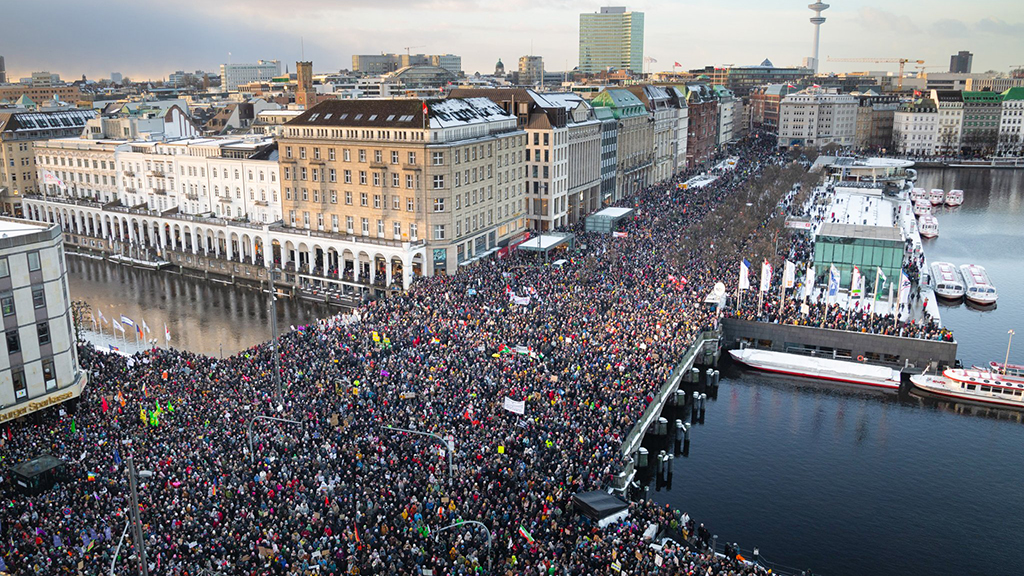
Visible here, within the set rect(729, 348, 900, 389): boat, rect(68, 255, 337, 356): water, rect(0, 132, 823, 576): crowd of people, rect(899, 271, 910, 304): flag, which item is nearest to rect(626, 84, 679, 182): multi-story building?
rect(899, 271, 910, 304): flag

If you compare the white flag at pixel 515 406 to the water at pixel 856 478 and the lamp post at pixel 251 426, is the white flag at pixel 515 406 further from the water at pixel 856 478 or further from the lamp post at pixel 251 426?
the lamp post at pixel 251 426

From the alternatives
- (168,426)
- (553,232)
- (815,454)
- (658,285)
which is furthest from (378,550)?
(553,232)

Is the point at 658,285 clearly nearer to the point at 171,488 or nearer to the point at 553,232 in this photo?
the point at 553,232

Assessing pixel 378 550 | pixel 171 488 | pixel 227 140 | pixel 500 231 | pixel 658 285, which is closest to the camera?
pixel 378 550

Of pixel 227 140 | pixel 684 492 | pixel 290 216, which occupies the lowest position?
pixel 684 492

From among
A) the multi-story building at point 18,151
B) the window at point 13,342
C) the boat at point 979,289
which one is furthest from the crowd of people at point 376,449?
the multi-story building at point 18,151

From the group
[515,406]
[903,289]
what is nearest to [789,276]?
[903,289]
